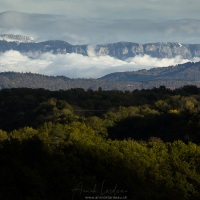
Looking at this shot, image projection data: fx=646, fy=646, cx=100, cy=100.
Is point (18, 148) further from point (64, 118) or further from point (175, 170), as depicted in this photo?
point (64, 118)

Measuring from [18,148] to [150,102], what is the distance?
82.1 m

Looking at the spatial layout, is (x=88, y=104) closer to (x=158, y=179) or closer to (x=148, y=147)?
(x=148, y=147)

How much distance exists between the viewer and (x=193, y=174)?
46.6m

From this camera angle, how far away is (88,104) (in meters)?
125


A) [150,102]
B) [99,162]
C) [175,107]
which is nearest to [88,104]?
[150,102]

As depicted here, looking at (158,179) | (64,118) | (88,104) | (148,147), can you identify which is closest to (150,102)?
(88,104)

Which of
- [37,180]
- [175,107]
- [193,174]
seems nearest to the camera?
[37,180]

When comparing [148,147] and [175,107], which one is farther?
[175,107]

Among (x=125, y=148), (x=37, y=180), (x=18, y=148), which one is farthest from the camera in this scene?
(x=125, y=148)

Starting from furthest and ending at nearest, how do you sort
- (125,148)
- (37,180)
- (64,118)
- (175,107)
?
(175,107)
(64,118)
(125,148)
(37,180)

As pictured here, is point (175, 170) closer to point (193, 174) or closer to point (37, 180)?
point (193, 174)

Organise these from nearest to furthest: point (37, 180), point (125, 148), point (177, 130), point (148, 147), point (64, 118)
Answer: point (37, 180) < point (125, 148) < point (148, 147) < point (177, 130) < point (64, 118)

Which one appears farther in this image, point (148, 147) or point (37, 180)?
point (148, 147)

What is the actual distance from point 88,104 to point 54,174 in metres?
84.2
